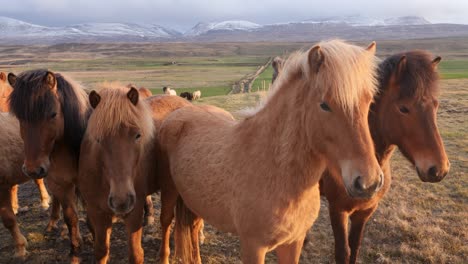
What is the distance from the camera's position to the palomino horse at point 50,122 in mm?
3410

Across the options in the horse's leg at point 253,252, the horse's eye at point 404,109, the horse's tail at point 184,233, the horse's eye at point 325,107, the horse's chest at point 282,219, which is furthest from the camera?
the horse's tail at point 184,233

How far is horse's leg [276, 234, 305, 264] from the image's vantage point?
10.8 ft

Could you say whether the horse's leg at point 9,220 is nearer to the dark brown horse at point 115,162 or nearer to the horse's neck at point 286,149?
the dark brown horse at point 115,162

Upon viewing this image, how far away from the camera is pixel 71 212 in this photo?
4406 millimetres

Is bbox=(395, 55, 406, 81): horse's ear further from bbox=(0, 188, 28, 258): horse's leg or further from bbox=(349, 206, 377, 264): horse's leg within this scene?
bbox=(0, 188, 28, 258): horse's leg

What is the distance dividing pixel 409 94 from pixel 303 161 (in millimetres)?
1441

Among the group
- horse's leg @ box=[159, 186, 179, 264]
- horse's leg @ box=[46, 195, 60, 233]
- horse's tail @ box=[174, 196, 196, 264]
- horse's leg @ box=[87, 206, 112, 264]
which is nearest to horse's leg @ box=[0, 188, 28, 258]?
horse's leg @ box=[46, 195, 60, 233]

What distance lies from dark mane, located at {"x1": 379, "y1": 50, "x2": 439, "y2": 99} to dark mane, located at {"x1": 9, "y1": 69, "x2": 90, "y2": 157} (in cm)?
323

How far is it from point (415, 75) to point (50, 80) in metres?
3.67

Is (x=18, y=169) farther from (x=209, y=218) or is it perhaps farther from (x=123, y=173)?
(x=209, y=218)

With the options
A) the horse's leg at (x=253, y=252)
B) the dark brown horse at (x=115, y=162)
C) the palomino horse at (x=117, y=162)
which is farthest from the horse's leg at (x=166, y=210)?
the horse's leg at (x=253, y=252)

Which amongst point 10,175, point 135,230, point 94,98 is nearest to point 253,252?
point 135,230

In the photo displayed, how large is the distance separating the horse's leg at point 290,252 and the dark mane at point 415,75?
176 cm

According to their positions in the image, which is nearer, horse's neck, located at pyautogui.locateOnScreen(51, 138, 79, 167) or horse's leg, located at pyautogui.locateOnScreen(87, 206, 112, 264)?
horse's leg, located at pyautogui.locateOnScreen(87, 206, 112, 264)
